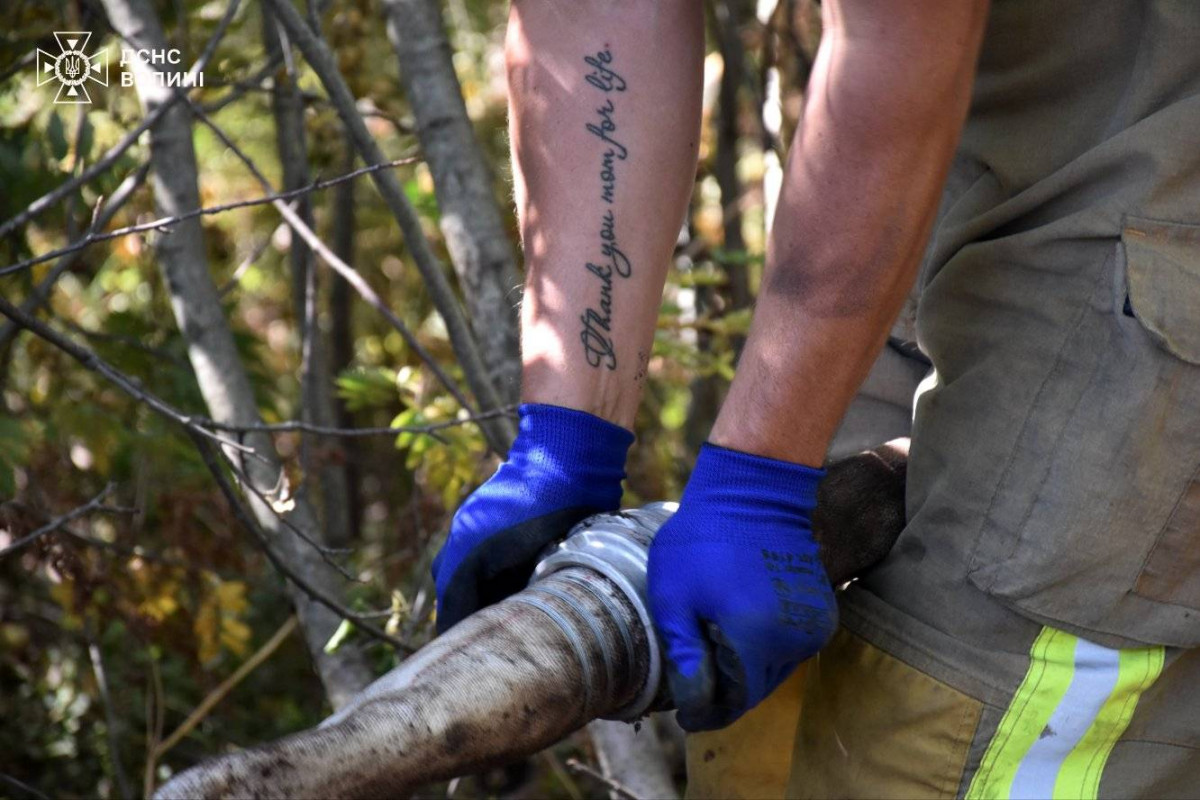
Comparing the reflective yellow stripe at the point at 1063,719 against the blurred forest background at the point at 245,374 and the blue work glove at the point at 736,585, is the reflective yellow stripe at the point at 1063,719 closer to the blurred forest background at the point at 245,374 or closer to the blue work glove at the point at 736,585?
the blue work glove at the point at 736,585

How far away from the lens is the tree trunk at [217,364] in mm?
2617

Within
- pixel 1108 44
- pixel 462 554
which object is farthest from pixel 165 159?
pixel 1108 44

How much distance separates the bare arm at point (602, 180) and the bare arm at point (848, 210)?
28 centimetres

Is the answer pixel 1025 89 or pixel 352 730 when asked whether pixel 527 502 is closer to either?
pixel 352 730

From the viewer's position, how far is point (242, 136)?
4.83 m

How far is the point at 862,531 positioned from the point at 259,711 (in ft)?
8.86

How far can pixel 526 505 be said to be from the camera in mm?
1603

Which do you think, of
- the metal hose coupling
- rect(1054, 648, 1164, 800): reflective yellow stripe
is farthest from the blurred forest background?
rect(1054, 648, 1164, 800): reflective yellow stripe

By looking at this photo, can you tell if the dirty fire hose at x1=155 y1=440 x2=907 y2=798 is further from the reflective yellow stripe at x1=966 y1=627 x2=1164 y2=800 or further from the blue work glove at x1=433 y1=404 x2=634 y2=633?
the reflective yellow stripe at x1=966 y1=627 x2=1164 y2=800

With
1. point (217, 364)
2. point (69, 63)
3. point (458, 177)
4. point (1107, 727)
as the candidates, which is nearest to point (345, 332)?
point (69, 63)

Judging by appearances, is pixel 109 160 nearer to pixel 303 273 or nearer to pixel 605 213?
pixel 605 213

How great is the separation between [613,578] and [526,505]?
18 cm

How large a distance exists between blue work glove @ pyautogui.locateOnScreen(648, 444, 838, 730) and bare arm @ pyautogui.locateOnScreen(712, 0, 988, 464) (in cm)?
5

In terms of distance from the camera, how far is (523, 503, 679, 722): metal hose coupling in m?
1.42
